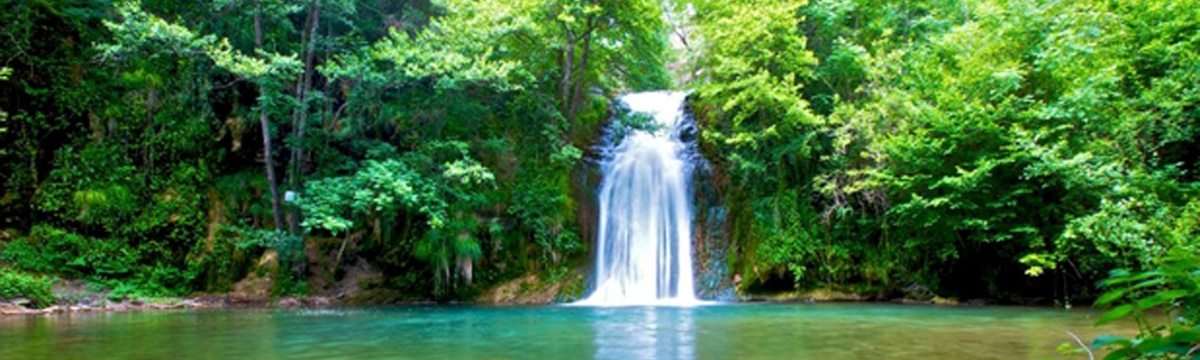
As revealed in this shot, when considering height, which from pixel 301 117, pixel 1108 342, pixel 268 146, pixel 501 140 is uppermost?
pixel 301 117

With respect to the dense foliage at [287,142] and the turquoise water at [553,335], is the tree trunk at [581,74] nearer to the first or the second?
the dense foliage at [287,142]

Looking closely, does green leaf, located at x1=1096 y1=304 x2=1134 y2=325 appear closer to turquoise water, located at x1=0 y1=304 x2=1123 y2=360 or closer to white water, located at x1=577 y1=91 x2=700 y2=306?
turquoise water, located at x1=0 y1=304 x2=1123 y2=360

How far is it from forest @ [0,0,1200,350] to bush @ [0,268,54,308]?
0.09 meters

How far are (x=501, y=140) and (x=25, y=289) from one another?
841 cm

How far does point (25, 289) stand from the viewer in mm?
10211

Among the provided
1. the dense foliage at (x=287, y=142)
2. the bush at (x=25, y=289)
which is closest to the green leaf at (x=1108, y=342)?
the dense foliage at (x=287, y=142)

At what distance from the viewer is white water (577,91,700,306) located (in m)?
14.7

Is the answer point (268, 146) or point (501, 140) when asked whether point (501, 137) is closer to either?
point (501, 140)

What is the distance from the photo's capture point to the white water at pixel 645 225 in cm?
1469

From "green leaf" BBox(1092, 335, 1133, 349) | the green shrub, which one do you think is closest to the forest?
the green shrub

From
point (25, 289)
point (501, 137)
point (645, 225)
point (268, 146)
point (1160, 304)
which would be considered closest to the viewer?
point (1160, 304)

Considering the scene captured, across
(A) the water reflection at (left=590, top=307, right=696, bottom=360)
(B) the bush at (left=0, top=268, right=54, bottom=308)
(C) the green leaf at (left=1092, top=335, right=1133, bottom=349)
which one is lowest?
(A) the water reflection at (left=590, top=307, right=696, bottom=360)

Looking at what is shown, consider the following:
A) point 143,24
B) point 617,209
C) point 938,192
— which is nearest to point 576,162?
point 617,209

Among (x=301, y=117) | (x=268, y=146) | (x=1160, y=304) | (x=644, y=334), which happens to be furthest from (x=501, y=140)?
(x=1160, y=304)
